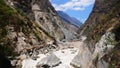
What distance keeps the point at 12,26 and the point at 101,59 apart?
38689mm

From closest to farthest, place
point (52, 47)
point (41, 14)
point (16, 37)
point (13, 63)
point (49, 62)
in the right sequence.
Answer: point (49, 62) → point (13, 63) → point (16, 37) → point (52, 47) → point (41, 14)

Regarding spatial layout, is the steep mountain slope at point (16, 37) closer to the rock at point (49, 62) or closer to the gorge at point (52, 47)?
the gorge at point (52, 47)

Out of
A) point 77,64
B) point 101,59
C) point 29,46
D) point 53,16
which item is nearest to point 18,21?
point 29,46

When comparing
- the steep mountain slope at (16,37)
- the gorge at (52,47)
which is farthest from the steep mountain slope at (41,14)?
the steep mountain slope at (16,37)

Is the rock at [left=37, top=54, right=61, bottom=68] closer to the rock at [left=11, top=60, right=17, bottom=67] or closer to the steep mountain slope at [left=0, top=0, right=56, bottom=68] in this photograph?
the rock at [left=11, top=60, right=17, bottom=67]

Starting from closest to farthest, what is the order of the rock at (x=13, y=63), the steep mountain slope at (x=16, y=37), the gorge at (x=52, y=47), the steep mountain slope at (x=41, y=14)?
the gorge at (x=52, y=47) < the rock at (x=13, y=63) < the steep mountain slope at (x=16, y=37) < the steep mountain slope at (x=41, y=14)

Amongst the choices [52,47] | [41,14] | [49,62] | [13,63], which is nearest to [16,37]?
[52,47]

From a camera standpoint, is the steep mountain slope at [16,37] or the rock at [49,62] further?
the steep mountain slope at [16,37]

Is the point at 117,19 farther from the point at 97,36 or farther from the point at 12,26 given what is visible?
the point at 12,26

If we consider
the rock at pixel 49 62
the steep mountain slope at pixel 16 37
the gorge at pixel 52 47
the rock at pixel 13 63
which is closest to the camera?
the gorge at pixel 52 47

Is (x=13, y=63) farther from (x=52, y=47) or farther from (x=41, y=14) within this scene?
(x=41, y=14)

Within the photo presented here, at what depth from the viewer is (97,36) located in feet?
140

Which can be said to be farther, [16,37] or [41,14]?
[41,14]

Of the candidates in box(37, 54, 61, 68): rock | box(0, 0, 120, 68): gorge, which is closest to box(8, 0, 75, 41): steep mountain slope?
box(0, 0, 120, 68): gorge
